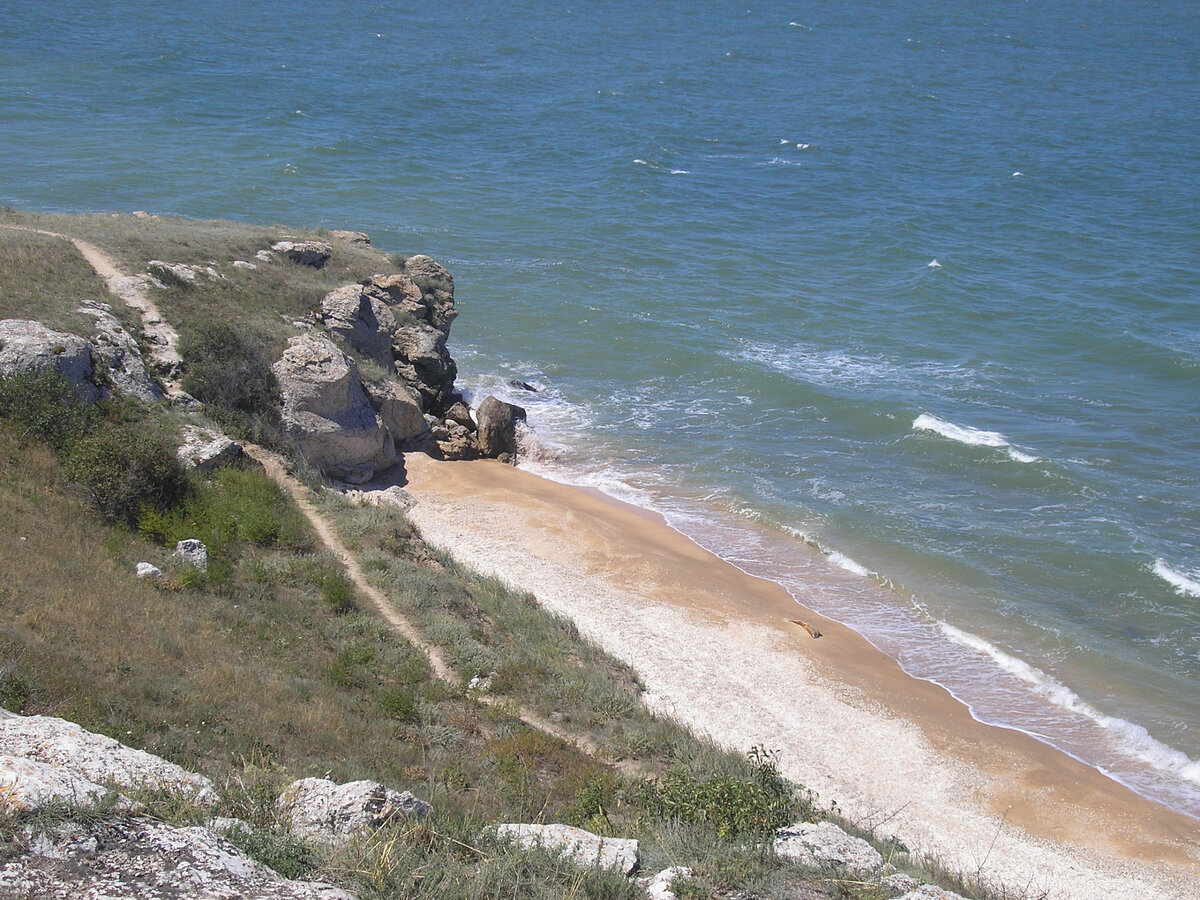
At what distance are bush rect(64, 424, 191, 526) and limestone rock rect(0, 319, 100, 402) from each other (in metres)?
1.58

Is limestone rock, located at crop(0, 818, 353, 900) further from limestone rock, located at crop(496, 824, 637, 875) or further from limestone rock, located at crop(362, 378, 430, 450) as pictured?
limestone rock, located at crop(362, 378, 430, 450)

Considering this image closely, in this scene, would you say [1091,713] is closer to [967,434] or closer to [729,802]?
[729,802]

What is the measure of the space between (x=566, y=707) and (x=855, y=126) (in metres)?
69.7

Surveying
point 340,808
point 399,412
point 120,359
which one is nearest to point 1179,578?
point 399,412

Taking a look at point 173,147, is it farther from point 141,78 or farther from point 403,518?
Result: point 403,518

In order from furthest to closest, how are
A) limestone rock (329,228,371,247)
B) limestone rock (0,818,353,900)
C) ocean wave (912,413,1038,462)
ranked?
limestone rock (329,228,371,247)
ocean wave (912,413,1038,462)
limestone rock (0,818,353,900)

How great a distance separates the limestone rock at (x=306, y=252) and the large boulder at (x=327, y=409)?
5730mm

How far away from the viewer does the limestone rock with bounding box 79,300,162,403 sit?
1797cm

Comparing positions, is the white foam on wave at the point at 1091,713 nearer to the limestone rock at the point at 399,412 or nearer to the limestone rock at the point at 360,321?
the limestone rock at the point at 399,412

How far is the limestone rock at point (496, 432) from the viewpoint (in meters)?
28.2

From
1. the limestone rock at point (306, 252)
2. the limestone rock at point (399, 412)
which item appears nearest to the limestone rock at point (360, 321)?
A: the limestone rock at point (399, 412)

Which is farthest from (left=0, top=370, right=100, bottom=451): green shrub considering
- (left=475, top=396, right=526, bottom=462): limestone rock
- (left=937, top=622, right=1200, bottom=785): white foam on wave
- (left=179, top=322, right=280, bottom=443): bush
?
(left=937, top=622, right=1200, bottom=785): white foam on wave

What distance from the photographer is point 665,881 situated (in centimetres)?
850

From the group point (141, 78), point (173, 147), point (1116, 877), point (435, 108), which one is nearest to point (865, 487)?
point (1116, 877)
